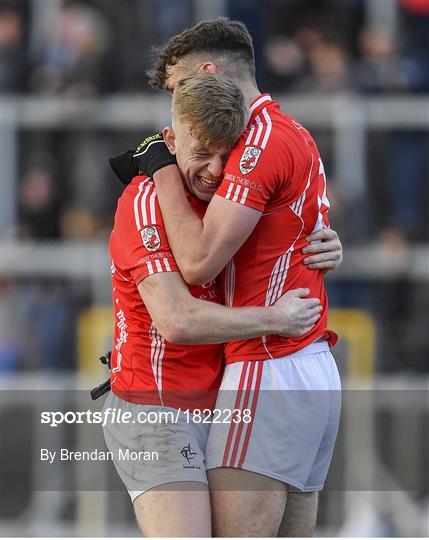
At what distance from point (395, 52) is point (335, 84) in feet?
1.84

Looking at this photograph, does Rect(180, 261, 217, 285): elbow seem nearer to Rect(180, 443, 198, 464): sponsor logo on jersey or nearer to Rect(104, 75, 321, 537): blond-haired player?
Rect(104, 75, 321, 537): blond-haired player

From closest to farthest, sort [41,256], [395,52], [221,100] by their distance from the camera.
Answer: [221,100] < [41,256] < [395,52]

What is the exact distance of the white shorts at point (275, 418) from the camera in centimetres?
333

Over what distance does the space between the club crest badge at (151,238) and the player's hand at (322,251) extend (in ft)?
1.56

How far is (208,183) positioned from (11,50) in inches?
194

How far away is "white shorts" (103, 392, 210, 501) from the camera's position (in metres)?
3.30

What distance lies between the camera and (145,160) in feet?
11.5

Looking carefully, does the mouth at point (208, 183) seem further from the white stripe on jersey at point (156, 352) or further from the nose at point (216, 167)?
the white stripe on jersey at point (156, 352)

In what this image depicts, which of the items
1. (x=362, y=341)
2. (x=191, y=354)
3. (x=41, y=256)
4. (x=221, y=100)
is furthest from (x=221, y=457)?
(x=41, y=256)

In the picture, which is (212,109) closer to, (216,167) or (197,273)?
(216,167)

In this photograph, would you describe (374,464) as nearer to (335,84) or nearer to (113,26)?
(335,84)

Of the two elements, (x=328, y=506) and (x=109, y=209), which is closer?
(x=328, y=506)

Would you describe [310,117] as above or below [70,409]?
above

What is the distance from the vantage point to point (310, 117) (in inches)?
290
